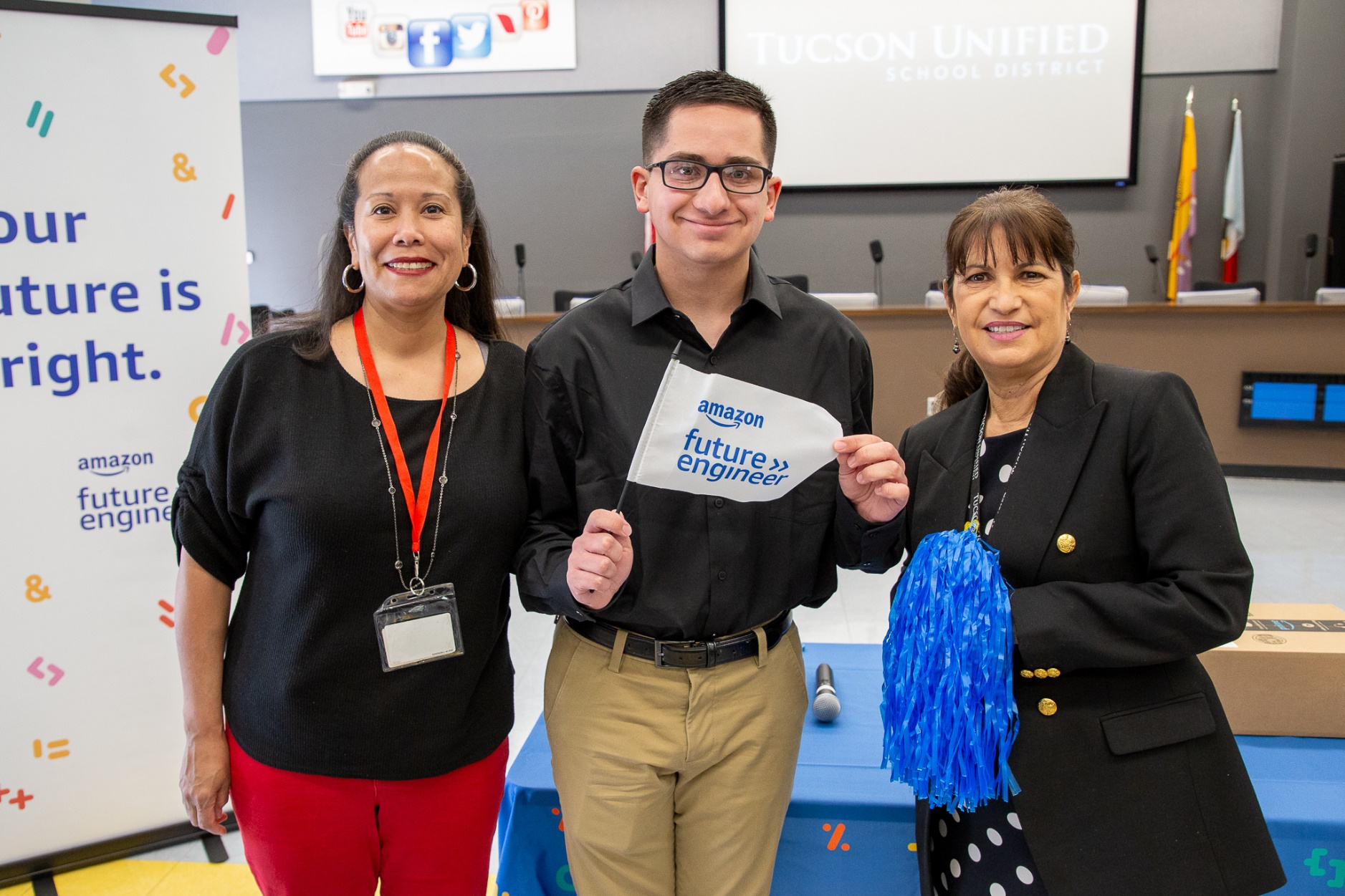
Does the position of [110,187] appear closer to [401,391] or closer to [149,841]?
[401,391]

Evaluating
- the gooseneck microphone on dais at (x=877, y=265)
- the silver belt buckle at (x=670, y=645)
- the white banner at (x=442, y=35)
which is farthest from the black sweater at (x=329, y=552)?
the white banner at (x=442, y=35)

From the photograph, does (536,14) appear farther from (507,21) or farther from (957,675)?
(957,675)

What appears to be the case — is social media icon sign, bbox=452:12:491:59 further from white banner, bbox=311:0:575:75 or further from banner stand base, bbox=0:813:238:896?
Answer: banner stand base, bbox=0:813:238:896

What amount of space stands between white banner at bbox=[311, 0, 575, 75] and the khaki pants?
25.8 feet

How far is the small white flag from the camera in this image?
42.7 inches

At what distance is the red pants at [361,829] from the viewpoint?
1.20 m

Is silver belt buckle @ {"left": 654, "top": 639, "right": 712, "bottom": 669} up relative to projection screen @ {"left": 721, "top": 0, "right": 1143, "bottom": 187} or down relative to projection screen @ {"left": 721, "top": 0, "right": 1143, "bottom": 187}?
down

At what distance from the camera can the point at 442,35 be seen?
7.93m

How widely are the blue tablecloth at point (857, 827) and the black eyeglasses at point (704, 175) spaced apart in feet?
3.45

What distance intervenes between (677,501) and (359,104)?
328 inches

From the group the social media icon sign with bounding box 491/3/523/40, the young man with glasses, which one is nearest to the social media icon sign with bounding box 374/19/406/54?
the social media icon sign with bounding box 491/3/523/40

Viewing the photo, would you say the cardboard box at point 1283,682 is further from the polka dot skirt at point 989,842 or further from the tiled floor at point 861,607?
the tiled floor at point 861,607

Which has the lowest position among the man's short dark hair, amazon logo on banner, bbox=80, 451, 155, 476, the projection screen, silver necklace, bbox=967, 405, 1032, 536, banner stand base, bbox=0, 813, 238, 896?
banner stand base, bbox=0, 813, 238, 896

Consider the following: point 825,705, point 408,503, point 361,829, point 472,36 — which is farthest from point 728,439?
point 472,36
